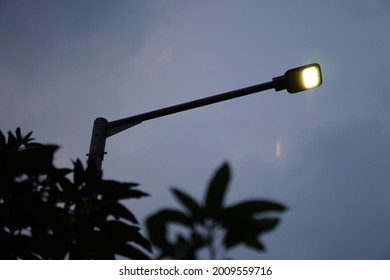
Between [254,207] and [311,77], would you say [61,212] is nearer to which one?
[254,207]

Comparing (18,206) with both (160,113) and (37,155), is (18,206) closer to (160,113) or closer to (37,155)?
(37,155)

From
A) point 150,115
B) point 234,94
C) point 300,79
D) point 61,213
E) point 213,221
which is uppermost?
point 300,79

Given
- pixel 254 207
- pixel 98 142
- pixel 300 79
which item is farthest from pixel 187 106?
pixel 254 207

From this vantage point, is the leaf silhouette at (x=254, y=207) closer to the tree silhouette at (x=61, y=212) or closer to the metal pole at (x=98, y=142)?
the tree silhouette at (x=61, y=212)

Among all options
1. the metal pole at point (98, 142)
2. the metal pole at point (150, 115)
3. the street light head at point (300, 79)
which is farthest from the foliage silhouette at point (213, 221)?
the street light head at point (300, 79)

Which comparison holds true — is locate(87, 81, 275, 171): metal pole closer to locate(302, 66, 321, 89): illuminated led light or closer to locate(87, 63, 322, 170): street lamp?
locate(87, 63, 322, 170): street lamp

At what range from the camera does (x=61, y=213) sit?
1872 millimetres

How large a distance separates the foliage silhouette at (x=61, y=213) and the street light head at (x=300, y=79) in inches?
111

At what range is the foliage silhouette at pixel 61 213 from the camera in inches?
69.2

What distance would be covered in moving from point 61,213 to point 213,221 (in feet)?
4.37

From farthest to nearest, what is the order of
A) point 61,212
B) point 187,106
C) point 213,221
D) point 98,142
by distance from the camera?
point 187,106 → point 98,142 → point 61,212 → point 213,221

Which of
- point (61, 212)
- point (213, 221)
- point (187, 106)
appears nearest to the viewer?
point (213, 221)

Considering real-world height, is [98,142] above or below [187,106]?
below
